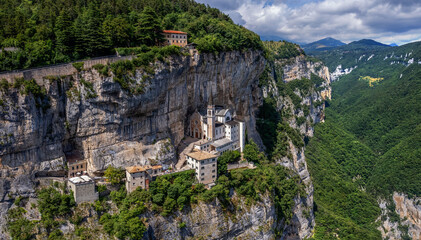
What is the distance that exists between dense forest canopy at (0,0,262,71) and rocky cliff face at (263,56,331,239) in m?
34.0

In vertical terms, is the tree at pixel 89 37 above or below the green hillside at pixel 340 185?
above

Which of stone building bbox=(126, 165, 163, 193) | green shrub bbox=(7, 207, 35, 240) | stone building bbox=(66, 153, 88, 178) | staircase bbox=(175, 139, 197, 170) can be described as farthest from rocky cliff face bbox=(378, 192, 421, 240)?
green shrub bbox=(7, 207, 35, 240)

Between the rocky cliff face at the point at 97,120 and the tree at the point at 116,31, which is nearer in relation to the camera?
the rocky cliff face at the point at 97,120

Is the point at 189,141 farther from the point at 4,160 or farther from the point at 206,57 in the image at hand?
the point at 4,160

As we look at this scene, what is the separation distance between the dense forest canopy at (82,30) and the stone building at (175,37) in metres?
1.54

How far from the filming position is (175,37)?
57219mm

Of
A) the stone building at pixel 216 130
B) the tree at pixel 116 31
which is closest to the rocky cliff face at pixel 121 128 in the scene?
the stone building at pixel 216 130

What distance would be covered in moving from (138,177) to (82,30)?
22.1 m

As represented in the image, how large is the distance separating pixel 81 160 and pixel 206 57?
25.3 meters

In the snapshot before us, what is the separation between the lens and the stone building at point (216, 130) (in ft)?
185

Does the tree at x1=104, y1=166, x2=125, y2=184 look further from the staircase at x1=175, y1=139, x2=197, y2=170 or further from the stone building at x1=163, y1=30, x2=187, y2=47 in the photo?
the stone building at x1=163, y1=30, x2=187, y2=47

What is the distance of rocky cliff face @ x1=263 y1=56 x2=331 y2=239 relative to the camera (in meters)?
69.1

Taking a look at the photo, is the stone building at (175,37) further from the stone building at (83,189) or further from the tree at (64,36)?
the stone building at (83,189)

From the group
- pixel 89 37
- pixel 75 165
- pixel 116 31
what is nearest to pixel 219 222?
pixel 75 165
